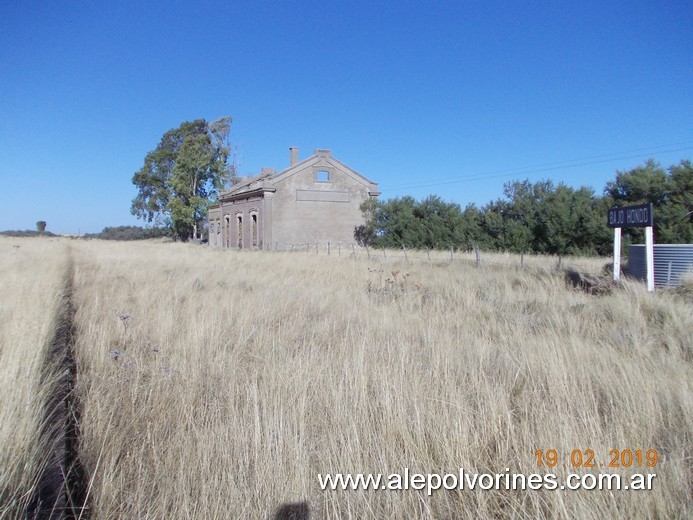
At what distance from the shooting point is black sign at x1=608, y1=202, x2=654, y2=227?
309 inches

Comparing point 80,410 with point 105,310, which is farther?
point 105,310

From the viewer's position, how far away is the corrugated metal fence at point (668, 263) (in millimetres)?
7590

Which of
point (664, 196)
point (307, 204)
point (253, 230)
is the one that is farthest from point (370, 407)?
point (253, 230)

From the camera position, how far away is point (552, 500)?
2.03m

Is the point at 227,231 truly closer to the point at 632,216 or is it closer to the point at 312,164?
the point at 312,164

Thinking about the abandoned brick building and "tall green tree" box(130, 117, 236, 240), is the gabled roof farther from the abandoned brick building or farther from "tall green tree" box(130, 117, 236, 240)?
"tall green tree" box(130, 117, 236, 240)

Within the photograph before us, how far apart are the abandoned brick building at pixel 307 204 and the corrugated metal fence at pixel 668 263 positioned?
81.4 ft

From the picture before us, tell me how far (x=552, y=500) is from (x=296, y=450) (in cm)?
133

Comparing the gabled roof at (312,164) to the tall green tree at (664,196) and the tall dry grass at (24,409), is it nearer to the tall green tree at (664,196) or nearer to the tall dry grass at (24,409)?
the tall green tree at (664,196)

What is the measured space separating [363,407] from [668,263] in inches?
304

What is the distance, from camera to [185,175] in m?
44.3

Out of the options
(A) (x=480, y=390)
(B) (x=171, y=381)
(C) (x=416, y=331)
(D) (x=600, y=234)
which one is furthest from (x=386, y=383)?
(D) (x=600, y=234)

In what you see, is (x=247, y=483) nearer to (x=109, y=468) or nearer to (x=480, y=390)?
Result: (x=109, y=468)

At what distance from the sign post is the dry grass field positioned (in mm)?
2065
